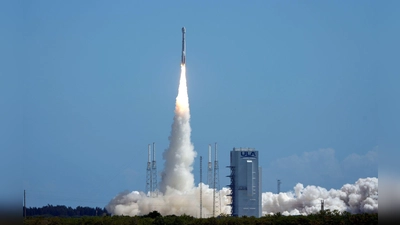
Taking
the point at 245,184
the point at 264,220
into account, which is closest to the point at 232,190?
the point at 245,184

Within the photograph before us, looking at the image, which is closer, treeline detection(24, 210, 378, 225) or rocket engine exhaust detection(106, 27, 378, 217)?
treeline detection(24, 210, 378, 225)

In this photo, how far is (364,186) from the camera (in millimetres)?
92438

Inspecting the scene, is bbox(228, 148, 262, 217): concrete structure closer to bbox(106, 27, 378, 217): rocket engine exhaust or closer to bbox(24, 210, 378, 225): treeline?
bbox(106, 27, 378, 217): rocket engine exhaust

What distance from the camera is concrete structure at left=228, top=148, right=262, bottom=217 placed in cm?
8231

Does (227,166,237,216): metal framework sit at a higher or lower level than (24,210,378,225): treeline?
higher

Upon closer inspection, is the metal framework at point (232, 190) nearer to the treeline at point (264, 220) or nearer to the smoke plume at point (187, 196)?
the smoke plume at point (187, 196)

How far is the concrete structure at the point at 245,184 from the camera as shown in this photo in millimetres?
82312

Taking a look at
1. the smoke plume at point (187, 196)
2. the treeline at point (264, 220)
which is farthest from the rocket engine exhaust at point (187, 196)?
the treeline at point (264, 220)

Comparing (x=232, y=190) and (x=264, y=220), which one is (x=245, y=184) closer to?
(x=232, y=190)

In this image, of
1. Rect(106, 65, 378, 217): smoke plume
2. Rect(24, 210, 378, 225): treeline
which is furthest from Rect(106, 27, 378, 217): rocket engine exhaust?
Rect(24, 210, 378, 225): treeline

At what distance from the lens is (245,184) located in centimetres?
8238

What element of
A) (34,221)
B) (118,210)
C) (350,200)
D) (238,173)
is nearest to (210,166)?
(238,173)

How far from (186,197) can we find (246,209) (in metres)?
6.64

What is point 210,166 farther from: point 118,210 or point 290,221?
point 290,221
